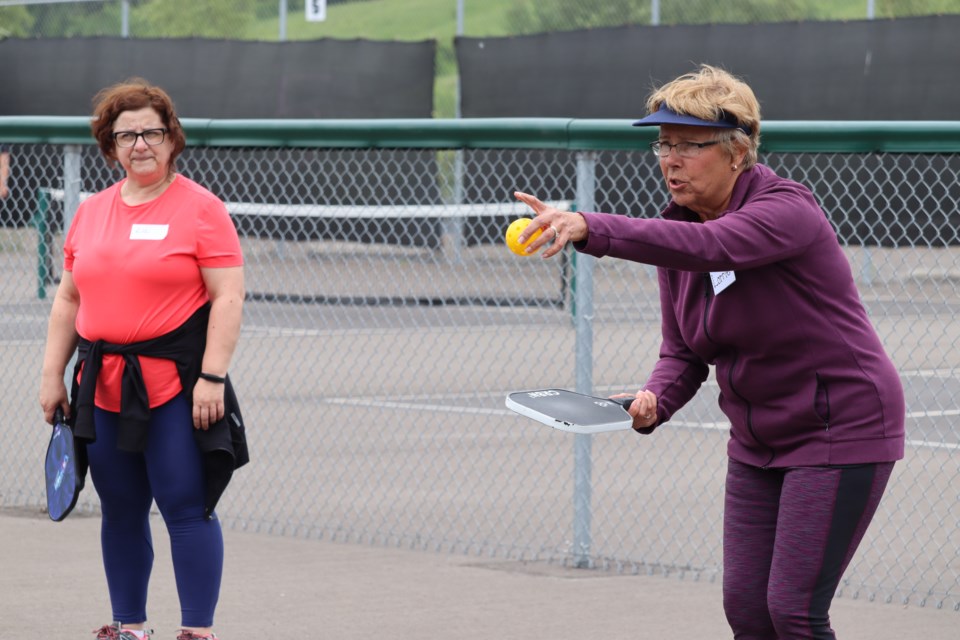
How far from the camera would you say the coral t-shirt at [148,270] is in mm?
4621

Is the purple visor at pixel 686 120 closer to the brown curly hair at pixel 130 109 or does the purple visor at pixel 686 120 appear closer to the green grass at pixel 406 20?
the brown curly hair at pixel 130 109

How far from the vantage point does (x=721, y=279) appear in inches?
139

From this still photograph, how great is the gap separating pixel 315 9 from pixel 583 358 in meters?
15.1

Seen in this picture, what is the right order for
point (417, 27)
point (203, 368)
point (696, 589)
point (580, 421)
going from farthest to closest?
point (417, 27) < point (696, 589) < point (203, 368) < point (580, 421)

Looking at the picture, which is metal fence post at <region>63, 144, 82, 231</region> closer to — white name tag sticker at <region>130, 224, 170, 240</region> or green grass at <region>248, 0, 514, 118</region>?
white name tag sticker at <region>130, 224, 170, 240</region>

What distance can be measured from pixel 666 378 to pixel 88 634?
2392 millimetres

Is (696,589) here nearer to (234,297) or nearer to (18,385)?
(234,297)

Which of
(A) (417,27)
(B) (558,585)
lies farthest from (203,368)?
(A) (417,27)

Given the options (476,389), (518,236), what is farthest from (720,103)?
(476,389)

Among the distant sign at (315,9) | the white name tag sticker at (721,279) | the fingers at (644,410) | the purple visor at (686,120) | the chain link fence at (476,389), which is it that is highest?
the purple visor at (686,120)

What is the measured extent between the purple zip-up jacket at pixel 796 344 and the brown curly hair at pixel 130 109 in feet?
5.93

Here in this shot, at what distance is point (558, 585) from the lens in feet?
19.7

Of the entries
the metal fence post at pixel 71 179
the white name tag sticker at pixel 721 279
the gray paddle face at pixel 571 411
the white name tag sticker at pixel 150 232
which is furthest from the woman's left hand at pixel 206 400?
the metal fence post at pixel 71 179

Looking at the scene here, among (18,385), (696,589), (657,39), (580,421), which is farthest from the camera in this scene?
(657,39)
